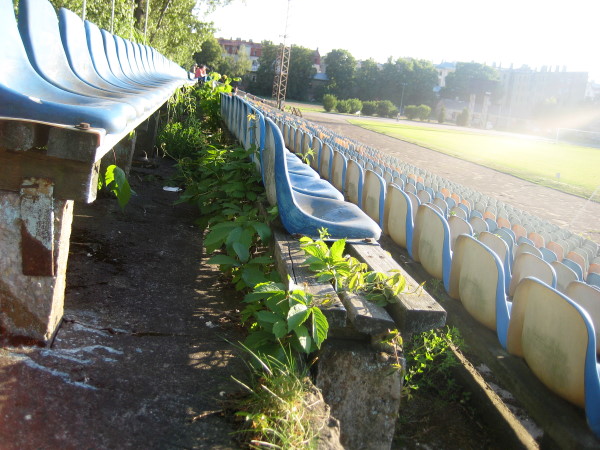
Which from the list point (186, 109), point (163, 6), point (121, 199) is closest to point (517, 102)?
point (163, 6)

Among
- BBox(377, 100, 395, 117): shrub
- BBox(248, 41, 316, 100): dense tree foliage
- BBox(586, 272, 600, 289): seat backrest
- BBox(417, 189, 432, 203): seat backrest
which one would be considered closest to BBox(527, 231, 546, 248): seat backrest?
BBox(417, 189, 432, 203): seat backrest

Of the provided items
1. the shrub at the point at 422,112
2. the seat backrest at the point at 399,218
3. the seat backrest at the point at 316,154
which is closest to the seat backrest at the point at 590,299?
the seat backrest at the point at 399,218

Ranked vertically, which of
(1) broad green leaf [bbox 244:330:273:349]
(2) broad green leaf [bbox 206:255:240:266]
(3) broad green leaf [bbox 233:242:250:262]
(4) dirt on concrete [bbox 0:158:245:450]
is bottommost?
(4) dirt on concrete [bbox 0:158:245:450]

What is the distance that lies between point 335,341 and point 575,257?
299 centimetres

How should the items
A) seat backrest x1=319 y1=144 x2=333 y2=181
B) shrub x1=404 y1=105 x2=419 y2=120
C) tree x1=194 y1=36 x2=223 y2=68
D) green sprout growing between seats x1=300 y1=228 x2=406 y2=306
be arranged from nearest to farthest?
green sprout growing between seats x1=300 y1=228 x2=406 y2=306, seat backrest x1=319 y1=144 x2=333 y2=181, shrub x1=404 y1=105 x2=419 y2=120, tree x1=194 y1=36 x2=223 y2=68

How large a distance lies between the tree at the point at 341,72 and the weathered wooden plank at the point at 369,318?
316ft

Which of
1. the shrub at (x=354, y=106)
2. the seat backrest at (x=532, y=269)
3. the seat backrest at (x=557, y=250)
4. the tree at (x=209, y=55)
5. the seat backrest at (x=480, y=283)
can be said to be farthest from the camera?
the tree at (x=209, y=55)

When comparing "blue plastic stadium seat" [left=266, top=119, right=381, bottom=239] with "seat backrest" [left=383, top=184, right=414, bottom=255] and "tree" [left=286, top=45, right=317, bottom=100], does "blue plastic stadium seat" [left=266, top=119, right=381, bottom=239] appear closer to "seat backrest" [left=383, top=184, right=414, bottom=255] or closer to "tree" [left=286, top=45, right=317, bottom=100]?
"seat backrest" [left=383, top=184, right=414, bottom=255]

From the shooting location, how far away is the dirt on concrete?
1.70 metres

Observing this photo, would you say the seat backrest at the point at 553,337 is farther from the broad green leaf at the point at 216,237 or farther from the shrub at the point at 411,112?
the shrub at the point at 411,112

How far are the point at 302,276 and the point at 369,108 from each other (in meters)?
69.4

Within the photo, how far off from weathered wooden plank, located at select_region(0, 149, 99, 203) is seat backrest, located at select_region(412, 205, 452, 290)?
1947 millimetres

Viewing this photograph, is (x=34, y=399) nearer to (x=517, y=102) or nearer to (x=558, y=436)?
(x=558, y=436)

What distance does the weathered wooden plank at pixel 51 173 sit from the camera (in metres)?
1.97
